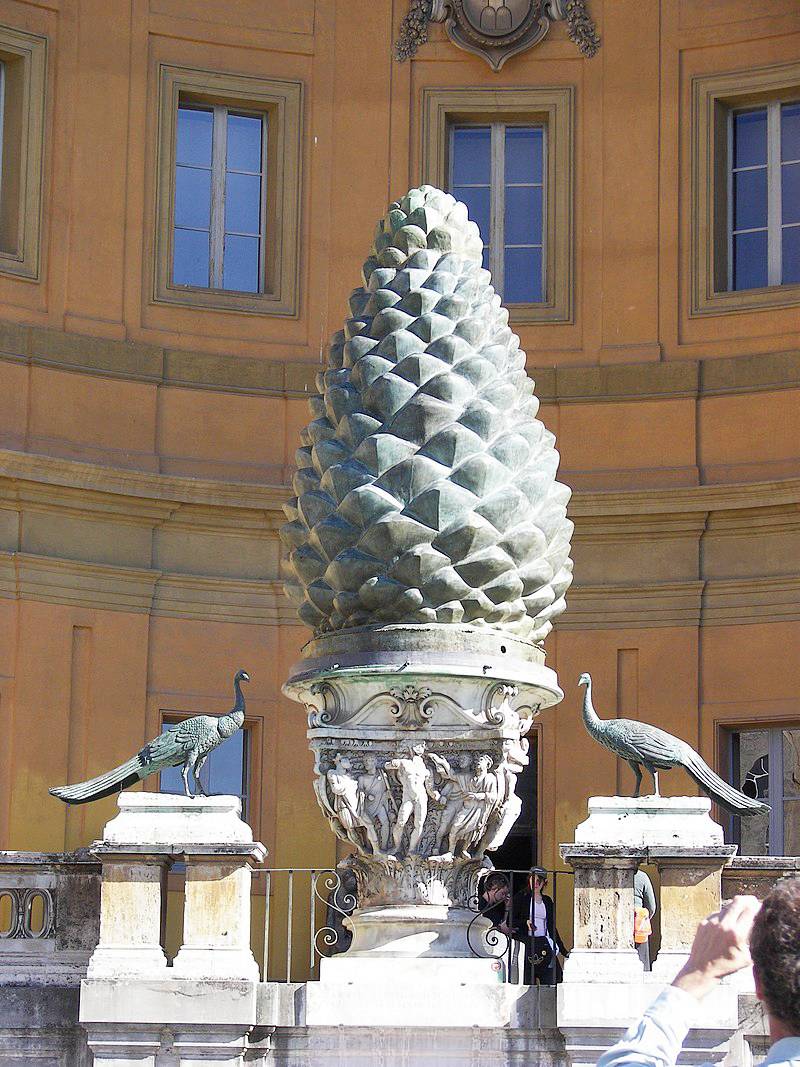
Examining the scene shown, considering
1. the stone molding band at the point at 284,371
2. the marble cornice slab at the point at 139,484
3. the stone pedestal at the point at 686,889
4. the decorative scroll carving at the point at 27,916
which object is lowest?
the decorative scroll carving at the point at 27,916

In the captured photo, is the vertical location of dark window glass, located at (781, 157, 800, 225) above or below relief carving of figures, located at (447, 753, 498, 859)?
above

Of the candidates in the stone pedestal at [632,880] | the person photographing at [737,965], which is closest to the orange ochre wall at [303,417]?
the stone pedestal at [632,880]

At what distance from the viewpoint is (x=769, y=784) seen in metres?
17.0

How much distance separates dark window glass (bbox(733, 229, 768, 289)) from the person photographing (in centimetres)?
1427

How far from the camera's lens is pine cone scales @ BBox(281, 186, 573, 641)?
9258 mm

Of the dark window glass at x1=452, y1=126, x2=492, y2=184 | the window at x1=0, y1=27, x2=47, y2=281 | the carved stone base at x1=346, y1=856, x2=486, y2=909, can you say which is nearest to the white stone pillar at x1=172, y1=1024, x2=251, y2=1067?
the carved stone base at x1=346, y1=856, x2=486, y2=909

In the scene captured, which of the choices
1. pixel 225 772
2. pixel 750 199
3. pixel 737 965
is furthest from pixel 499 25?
pixel 737 965

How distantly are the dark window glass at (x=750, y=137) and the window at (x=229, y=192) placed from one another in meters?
3.51

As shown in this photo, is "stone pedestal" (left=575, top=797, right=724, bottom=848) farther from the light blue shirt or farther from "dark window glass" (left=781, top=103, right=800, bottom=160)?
"dark window glass" (left=781, top=103, right=800, bottom=160)

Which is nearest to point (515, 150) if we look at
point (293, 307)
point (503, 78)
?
point (503, 78)

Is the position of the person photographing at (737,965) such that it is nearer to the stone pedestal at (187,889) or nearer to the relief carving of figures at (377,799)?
the relief carving of figures at (377,799)

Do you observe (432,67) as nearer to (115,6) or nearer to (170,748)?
(115,6)

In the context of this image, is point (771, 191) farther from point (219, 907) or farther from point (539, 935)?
point (219, 907)

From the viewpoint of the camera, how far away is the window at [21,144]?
17.6 metres
